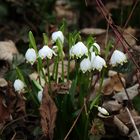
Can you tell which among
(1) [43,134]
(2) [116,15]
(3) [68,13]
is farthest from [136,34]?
(1) [43,134]

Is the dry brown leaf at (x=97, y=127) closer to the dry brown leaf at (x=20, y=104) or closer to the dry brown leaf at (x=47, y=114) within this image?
the dry brown leaf at (x=47, y=114)

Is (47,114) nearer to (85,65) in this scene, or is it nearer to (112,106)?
(85,65)

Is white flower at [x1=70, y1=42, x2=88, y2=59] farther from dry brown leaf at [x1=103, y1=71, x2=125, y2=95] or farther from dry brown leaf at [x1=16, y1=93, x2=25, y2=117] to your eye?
dry brown leaf at [x1=103, y1=71, x2=125, y2=95]

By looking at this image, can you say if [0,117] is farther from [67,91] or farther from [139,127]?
[139,127]

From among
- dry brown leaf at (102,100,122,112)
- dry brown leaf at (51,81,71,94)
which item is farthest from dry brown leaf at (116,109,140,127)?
dry brown leaf at (51,81,71,94)

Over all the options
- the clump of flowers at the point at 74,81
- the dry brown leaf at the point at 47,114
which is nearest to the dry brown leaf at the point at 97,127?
the clump of flowers at the point at 74,81

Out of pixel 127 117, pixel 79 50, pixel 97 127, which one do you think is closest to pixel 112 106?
pixel 127 117
